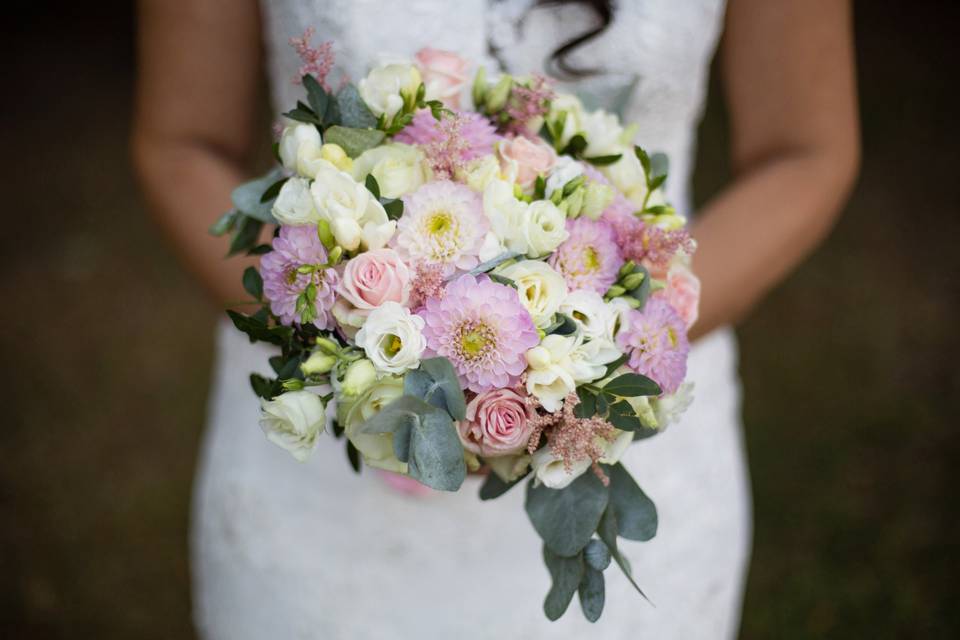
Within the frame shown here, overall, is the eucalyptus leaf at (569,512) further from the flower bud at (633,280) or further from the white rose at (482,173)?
the white rose at (482,173)

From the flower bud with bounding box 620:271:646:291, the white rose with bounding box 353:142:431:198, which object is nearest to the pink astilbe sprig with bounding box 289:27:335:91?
the white rose with bounding box 353:142:431:198

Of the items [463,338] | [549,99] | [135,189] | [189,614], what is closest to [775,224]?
[549,99]

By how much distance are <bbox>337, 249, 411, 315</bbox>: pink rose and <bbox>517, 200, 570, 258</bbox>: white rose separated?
0.14 metres

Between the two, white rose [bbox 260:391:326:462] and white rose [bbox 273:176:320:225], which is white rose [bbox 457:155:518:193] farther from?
white rose [bbox 260:391:326:462]

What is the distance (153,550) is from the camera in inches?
140

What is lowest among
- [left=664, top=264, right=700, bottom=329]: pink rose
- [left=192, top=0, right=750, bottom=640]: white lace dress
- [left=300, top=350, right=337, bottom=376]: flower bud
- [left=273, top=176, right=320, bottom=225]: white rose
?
[left=192, top=0, right=750, bottom=640]: white lace dress

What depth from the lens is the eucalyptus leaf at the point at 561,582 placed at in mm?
1069

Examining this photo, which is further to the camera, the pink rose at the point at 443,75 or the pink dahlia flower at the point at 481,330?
the pink rose at the point at 443,75

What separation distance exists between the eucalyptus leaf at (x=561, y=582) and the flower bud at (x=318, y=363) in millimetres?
345

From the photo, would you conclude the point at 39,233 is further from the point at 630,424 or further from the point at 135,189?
the point at 630,424

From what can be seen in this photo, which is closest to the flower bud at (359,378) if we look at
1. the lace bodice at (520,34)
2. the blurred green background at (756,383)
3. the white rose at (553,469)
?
the white rose at (553,469)

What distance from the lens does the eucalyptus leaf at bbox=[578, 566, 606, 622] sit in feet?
3.51

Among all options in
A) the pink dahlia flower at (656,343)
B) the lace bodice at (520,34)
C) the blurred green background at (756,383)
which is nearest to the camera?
the pink dahlia flower at (656,343)

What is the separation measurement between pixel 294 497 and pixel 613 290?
3.43 feet
